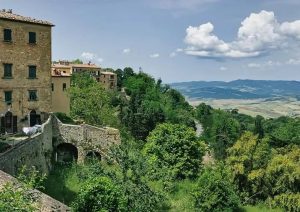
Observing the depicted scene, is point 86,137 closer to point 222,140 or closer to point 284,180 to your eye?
point 284,180

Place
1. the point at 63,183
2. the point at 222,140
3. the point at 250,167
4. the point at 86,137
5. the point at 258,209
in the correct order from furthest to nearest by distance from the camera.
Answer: the point at 222,140, the point at 250,167, the point at 86,137, the point at 258,209, the point at 63,183

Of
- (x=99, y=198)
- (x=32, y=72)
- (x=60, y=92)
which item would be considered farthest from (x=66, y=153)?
(x=99, y=198)

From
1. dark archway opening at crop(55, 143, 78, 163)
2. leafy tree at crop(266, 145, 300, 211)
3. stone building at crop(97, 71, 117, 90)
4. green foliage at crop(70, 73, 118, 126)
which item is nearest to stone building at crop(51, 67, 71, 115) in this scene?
green foliage at crop(70, 73, 118, 126)

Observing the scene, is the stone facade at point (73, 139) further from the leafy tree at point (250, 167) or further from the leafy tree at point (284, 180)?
the leafy tree at point (284, 180)

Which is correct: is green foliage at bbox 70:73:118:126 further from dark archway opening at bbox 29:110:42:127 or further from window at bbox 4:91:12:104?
window at bbox 4:91:12:104

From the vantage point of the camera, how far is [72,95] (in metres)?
65.1

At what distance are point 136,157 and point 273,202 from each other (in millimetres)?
18487

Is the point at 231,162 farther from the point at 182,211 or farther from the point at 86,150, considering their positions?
the point at 86,150

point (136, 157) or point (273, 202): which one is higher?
point (136, 157)

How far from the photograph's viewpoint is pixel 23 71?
44.8 m

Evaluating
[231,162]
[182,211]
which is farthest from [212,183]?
[231,162]

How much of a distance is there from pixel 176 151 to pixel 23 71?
16.7m

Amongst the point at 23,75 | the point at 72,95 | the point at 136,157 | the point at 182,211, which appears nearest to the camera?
the point at 136,157

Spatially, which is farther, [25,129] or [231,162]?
[231,162]
